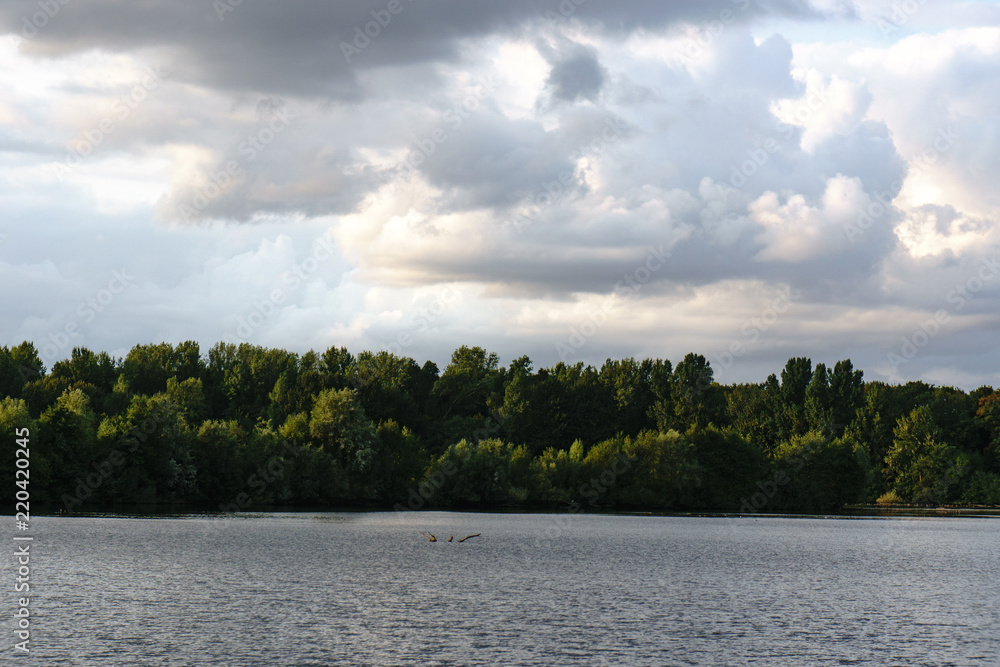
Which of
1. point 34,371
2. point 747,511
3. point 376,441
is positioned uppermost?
point 34,371

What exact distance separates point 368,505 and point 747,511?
66.4m

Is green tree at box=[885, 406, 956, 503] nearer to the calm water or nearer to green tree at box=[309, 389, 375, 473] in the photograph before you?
the calm water

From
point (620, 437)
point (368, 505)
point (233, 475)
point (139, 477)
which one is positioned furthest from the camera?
point (620, 437)

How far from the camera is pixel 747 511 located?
17175 cm

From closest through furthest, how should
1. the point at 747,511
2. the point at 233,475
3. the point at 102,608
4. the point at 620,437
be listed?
the point at 102,608 < the point at 233,475 < the point at 747,511 < the point at 620,437

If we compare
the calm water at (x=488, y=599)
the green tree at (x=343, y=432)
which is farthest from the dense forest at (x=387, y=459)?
the calm water at (x=488, y=599)

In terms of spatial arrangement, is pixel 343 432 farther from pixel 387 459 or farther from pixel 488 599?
pixel 488 599

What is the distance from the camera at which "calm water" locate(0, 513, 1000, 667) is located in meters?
42.3

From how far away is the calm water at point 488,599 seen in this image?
42.3 m

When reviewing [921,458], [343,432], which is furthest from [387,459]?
[921,458]

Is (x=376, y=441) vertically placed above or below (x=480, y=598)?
above

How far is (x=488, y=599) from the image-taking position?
187ft

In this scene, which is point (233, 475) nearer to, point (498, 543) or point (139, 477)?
point (139, 477)

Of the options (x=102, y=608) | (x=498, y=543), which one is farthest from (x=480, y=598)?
(x=498, y=543)
